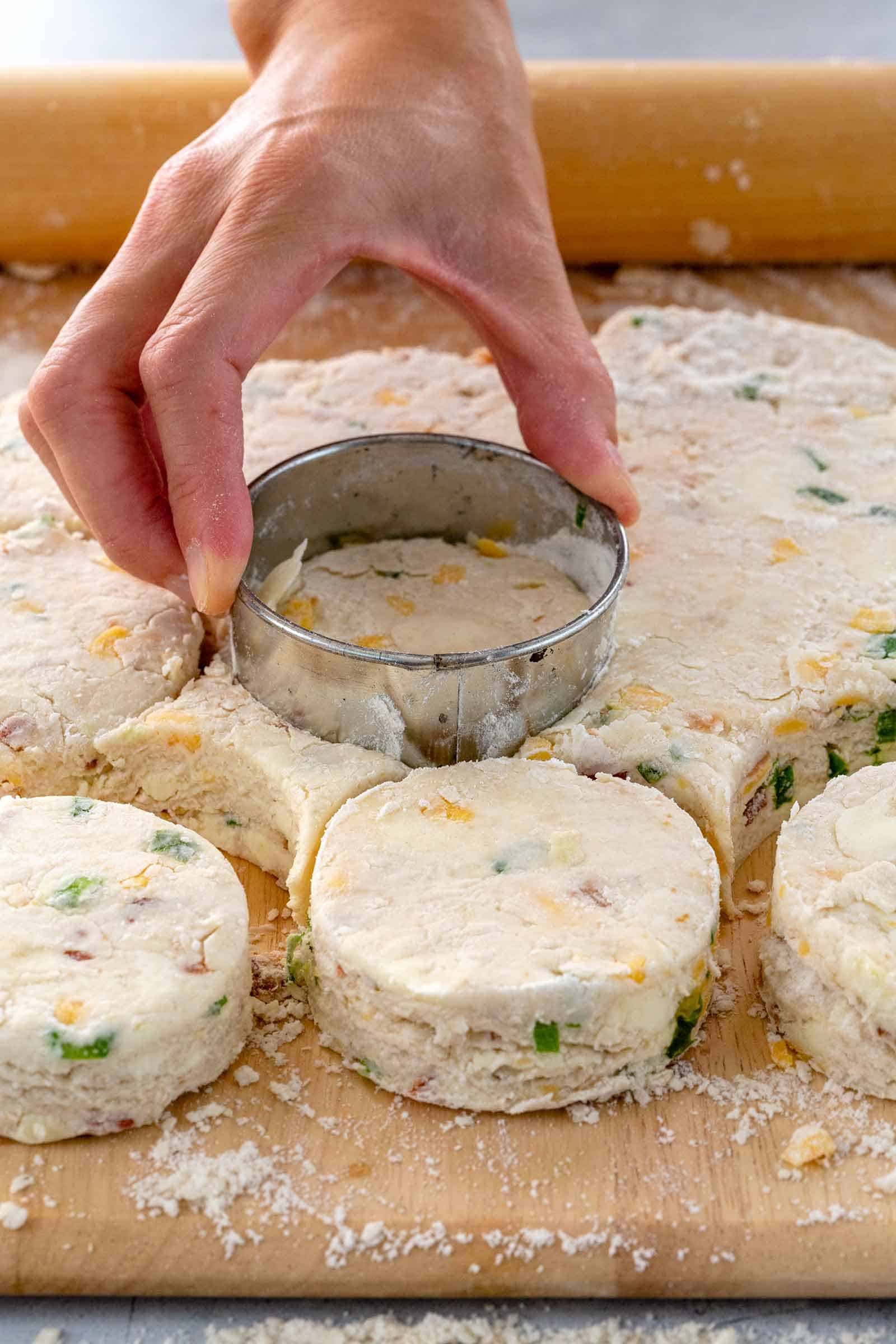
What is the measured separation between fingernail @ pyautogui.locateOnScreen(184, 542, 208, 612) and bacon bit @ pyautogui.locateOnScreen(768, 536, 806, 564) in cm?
122

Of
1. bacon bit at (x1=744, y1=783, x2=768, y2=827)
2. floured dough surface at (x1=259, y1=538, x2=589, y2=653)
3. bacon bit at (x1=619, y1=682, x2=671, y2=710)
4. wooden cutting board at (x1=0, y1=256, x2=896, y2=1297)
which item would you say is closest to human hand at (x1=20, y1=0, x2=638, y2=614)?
floured dough surface at (x1=259, y1=538, x2=589, y2=653)

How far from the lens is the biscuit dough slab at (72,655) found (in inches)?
105

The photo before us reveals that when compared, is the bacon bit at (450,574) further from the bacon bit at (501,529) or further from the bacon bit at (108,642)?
the bacon bit at (108,642)

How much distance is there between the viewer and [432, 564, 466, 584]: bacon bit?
296 centimetres

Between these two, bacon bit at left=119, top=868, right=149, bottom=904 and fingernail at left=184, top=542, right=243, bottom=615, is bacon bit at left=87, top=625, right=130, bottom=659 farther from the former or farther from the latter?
bacon bit at left=119, top=868, right=149, bottom=904

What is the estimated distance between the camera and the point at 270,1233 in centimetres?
205

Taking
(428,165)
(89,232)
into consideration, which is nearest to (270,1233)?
(428,165)

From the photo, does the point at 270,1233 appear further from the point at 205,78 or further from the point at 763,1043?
the point at 205,78

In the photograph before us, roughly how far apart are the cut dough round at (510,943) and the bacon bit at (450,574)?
65 centimetres

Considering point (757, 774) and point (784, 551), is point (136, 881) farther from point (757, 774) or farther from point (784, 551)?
point (784, 551)

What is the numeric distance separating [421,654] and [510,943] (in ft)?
2.17

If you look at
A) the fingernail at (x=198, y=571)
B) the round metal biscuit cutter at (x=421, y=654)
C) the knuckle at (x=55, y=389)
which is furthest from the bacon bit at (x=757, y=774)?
the knuckle at (x=55, y=389)

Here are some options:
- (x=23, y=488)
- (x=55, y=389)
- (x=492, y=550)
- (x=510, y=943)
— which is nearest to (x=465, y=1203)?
(x=510, y=943)

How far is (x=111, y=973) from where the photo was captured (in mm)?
2125
